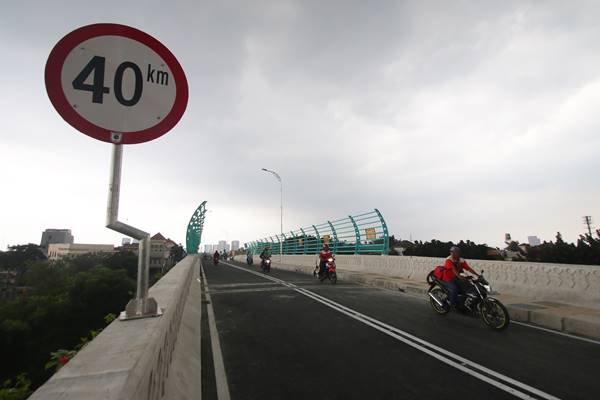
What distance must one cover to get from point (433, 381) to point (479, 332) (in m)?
2.85

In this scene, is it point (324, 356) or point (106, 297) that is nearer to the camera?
point (324, 356)

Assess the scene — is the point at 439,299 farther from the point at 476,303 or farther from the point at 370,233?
the point at 370,233

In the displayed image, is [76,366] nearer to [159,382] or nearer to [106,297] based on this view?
[159,382]

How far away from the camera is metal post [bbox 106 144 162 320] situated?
2271 millimetres

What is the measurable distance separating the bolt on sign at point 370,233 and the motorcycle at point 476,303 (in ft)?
30.2

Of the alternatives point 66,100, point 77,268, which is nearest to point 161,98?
point 66,100

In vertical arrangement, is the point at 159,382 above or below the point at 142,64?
below

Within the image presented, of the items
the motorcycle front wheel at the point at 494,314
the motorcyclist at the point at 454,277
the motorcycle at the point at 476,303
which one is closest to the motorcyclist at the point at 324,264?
the motorcycle at the point at 476,303

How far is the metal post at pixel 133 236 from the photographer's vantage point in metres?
2.27

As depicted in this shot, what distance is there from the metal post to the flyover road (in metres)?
1.30

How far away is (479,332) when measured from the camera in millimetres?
5922

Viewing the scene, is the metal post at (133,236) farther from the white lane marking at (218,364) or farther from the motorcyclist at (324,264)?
the motorcyclist at (324,264)

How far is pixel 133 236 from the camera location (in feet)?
8.18

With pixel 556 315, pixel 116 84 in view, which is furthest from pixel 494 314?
pixel 116 84
